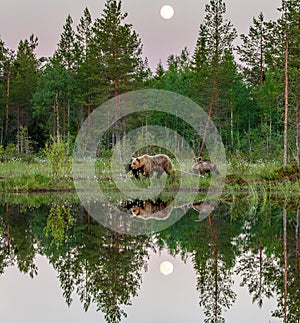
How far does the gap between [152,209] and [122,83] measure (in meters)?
27.0

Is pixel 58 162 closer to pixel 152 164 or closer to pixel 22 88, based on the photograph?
pixel 152 164

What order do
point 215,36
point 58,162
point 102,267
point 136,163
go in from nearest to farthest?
point 102,267 < point 58,162 < point 136,163 < point 215,36

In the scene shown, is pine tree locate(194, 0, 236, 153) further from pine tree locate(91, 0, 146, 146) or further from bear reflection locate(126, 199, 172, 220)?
bear reflection locate(126, 199, 172, 220)

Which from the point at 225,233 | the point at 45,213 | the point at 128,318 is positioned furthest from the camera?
the point at 45,213

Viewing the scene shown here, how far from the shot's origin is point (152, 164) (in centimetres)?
2283

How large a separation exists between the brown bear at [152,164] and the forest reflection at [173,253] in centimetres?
724

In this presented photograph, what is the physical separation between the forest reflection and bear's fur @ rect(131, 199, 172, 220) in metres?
0.82

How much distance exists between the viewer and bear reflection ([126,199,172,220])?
46.7 ft

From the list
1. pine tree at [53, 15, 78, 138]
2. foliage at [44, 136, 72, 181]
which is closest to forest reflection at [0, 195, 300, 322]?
foliage at [44, 136, 72, 181]

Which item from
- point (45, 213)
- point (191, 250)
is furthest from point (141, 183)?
point (191, 250)

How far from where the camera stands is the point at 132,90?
41.7 m

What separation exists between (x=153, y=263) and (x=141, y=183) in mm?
13242

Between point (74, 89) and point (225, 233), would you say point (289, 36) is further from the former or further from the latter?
point (74, 89)

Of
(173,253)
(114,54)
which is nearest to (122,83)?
(114,54)
